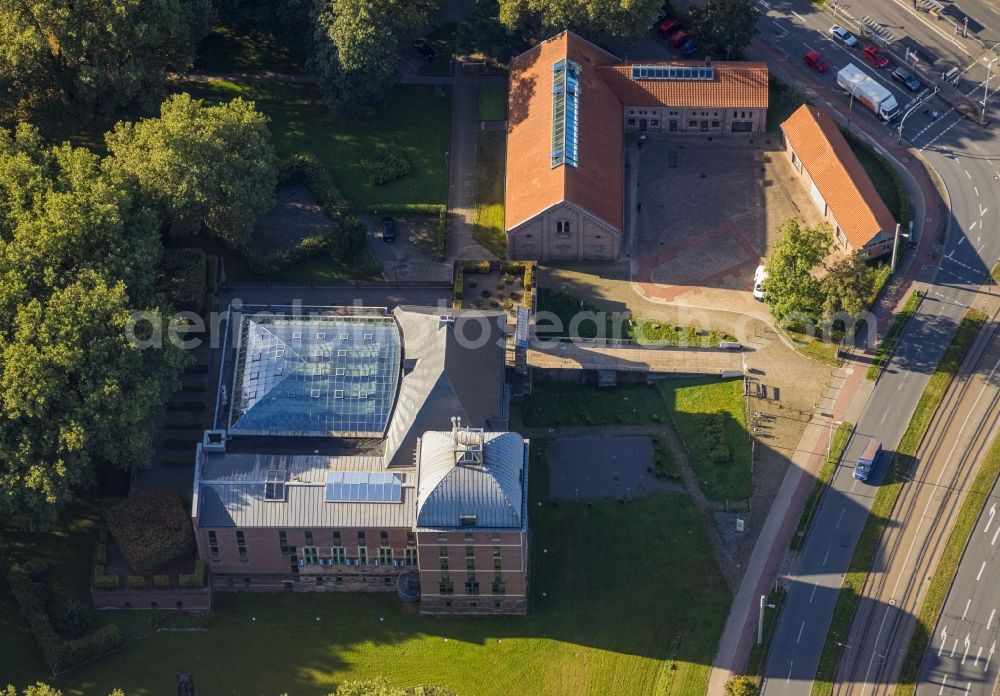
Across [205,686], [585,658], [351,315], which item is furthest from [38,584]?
[585,658]

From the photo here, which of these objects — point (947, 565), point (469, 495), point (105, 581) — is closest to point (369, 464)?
point (469, 495)

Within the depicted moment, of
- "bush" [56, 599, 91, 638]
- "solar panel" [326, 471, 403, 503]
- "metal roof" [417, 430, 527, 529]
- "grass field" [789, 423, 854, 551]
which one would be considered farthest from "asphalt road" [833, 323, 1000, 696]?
"bush" [56, 599, 91, 638]

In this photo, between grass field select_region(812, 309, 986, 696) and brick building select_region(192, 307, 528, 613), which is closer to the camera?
brick building select_region(192, 307, 528, 613)

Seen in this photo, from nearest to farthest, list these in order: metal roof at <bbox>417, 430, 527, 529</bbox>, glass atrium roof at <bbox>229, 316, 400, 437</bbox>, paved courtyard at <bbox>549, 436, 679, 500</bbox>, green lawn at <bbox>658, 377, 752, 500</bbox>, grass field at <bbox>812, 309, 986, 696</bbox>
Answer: metal roof at <bbox>417, 430, 527, 529</bbox>
grass field at <bbox>812, 309, 986, 696</bbox>
glass atrium roof at <bbox>229, 316, 400, 437</bbox>
green lawn at <bbox>658, 377, 752, 500</bbox>
paved courtyard at <bbox>549, 436, 679, 500</bbox>

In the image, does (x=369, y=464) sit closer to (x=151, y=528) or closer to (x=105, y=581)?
(x=151, y=528)

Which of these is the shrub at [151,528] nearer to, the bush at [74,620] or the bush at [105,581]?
the bush at [105,581]

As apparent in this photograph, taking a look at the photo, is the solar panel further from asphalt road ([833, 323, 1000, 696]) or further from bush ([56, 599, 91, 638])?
asphalt road ([833, 323, 1000, 696])

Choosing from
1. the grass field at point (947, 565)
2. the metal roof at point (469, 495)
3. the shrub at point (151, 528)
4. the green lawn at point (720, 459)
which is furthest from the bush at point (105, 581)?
the grass field at point (947, 565)
